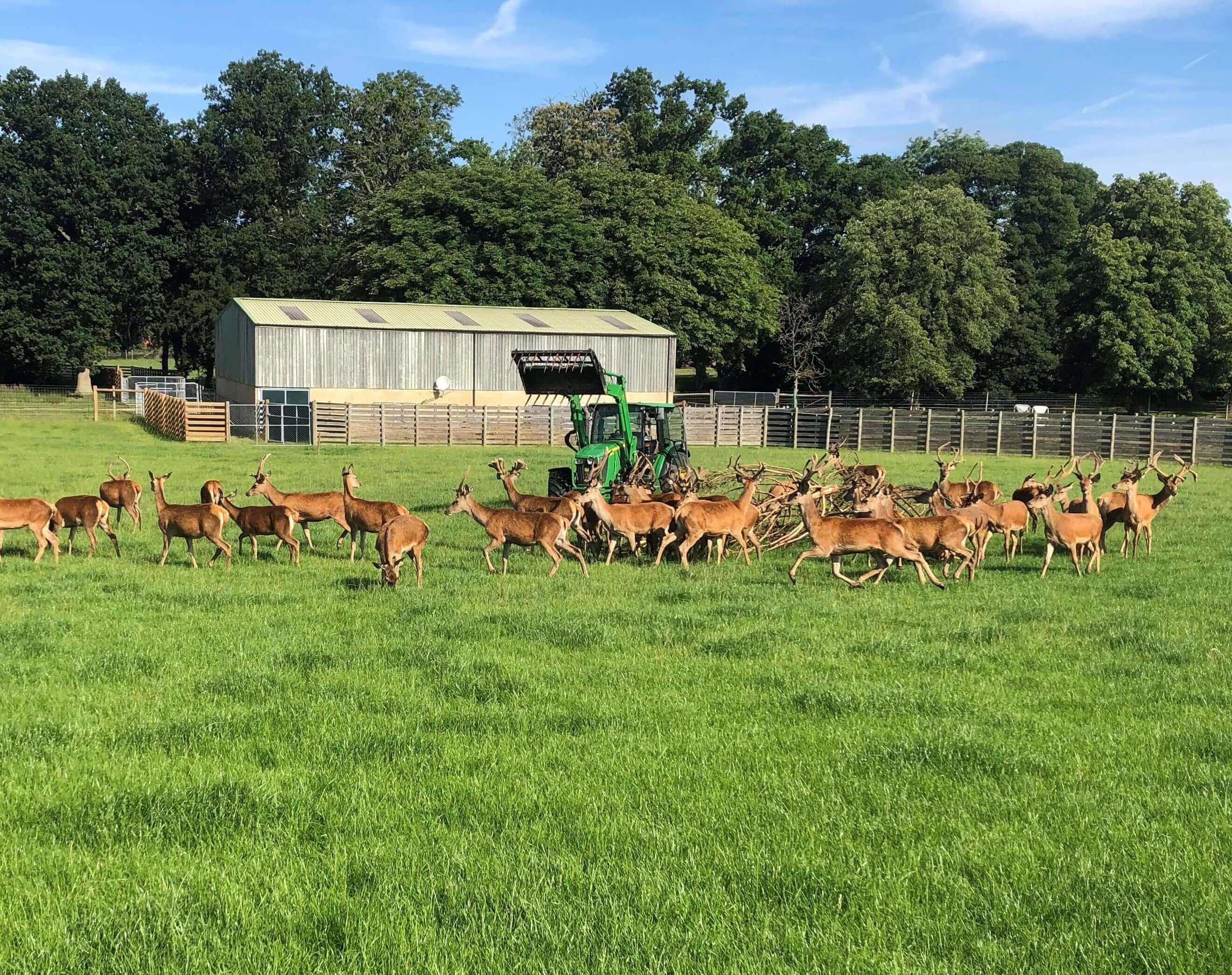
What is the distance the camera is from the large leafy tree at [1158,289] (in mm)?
53031

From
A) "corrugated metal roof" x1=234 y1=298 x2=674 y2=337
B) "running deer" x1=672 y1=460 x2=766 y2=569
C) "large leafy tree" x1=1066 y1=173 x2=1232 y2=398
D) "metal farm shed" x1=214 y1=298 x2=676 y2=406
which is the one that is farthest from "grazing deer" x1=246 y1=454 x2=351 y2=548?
"large leafy tree" x1=1066 y1=173 x2=1232 y2=398

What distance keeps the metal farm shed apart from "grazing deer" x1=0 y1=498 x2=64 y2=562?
27.4m

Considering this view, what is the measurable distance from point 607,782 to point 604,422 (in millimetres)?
12537

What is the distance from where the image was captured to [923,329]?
5425 cm

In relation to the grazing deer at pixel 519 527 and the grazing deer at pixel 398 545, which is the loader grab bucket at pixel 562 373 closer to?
the grazing deer at pixel 519 527

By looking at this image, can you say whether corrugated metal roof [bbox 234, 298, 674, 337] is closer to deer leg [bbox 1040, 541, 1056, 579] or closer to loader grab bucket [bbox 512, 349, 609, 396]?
loader grab bucket [bbox 512, 349, 609, 396]

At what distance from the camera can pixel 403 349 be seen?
1699 inches

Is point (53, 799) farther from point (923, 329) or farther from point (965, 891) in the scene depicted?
point (923, 329)

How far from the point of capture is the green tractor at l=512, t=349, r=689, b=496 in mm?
17609

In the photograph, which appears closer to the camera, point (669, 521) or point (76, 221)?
point (669, 521)

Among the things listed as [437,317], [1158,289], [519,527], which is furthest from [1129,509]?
[1158,289]

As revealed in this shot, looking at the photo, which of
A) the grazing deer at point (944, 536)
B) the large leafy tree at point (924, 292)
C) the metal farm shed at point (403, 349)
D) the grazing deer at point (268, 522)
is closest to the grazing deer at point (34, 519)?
the grazing deer at point (268, 522)

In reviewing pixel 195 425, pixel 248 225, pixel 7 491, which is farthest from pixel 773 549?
pixel 248 225

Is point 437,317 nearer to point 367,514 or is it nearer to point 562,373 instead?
point 562,373
